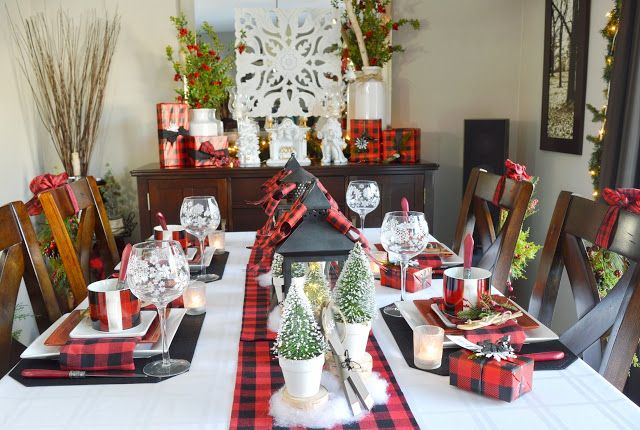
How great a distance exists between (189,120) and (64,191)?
148cm

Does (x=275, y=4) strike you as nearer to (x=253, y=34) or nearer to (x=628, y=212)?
(x=253, y=34)

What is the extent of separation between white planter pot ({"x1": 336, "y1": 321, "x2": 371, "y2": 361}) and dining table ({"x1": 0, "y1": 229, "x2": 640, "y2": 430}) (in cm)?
8

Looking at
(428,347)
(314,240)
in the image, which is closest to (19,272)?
(314,240)

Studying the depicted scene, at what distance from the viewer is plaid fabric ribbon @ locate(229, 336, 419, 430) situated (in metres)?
A: 0.89

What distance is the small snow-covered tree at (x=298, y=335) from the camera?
2.93 feet

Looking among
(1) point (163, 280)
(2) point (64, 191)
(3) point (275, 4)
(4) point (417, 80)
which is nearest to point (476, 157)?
(4) point (417, 80)

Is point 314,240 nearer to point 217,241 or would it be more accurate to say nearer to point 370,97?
point 217,241

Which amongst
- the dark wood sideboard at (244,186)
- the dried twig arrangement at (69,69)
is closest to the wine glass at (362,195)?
the dark wood sideboard at (244,186)

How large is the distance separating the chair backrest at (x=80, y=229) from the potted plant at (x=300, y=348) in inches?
41.8

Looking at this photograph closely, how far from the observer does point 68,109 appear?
344 centimetres

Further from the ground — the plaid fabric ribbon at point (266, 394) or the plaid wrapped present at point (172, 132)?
the plaid wrapped present at point (172, 132)

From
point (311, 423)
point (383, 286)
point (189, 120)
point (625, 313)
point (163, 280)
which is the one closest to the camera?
point (311, 423)

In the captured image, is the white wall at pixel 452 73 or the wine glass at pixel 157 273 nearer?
the wine glass at pixel 157 273

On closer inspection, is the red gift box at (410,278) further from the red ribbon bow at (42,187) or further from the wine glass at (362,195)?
the red ribbon bow at (42,187)
